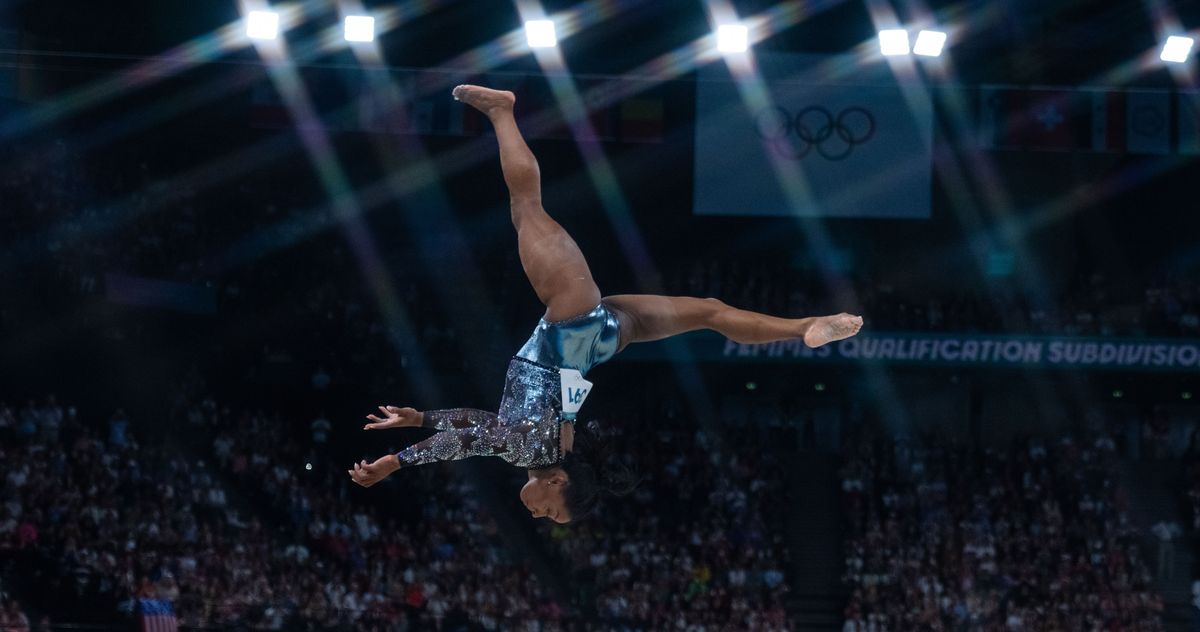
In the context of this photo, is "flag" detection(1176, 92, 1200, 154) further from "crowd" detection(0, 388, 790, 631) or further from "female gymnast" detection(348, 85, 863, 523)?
"female gymnast" detection(348, 85, 863, 523)

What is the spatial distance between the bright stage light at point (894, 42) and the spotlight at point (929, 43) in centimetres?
12

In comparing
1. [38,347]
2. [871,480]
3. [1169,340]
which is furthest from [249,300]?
[1169,340]

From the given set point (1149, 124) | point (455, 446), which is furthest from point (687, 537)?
point (455, 446)

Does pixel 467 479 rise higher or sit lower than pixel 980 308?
lower

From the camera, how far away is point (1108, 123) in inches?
805

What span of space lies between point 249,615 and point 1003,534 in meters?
10.3

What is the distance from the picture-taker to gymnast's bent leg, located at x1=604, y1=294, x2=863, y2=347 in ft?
20.4

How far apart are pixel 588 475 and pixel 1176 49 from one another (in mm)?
9871

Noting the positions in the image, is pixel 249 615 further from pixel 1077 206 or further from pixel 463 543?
pixel 1077 206

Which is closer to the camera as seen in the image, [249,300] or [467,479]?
[467,479]

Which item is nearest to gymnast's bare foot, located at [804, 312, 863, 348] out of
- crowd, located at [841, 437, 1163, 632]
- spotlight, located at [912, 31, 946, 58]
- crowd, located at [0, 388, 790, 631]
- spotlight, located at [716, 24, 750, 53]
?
spotlight, located at [912, 31, 946, 58]

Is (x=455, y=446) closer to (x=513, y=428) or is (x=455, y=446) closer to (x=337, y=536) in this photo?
(x=513, y=428)

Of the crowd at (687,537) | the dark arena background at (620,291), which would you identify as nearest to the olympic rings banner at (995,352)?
the dark arena background at (620,291)

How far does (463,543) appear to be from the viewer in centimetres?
1828
